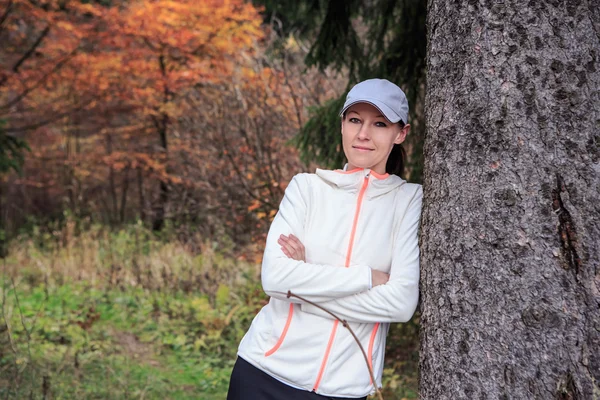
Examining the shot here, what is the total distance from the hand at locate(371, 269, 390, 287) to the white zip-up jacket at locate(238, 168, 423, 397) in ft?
0.10

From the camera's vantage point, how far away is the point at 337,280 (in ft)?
6.31

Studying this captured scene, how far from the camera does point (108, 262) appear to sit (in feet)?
25.2

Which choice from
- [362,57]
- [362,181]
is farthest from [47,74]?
[362,181]

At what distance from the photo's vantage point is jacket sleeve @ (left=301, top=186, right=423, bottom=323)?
6.30ft

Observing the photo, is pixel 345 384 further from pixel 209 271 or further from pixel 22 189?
pixel 22 189

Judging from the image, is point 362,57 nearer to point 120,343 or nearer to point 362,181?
point 362,181

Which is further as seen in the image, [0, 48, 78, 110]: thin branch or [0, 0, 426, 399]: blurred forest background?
[0, 48, 78, 110]: thin branch

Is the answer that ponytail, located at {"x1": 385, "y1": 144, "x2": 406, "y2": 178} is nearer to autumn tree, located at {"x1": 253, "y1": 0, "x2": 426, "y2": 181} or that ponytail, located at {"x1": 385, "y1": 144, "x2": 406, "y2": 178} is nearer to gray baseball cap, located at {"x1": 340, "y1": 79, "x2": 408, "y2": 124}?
gray baseball cap, located at {"x1": 340, "y1": 79, "x2": 408, "y2": 124}

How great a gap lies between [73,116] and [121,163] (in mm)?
1910

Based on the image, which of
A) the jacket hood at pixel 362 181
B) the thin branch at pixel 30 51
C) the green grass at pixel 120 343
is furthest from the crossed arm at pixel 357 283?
the thin branch at pixel 30 51

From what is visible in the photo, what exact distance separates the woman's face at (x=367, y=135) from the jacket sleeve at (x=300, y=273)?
0.24 meters

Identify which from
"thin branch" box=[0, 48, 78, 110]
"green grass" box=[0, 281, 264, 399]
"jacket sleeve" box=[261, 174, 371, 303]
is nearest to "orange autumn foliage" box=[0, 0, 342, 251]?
"thin branch" box=[0, 48, 78, 110]

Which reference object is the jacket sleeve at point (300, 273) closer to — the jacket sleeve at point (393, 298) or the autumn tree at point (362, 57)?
the jacket sleeve at point (393, 298)

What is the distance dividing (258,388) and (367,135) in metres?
1.01
